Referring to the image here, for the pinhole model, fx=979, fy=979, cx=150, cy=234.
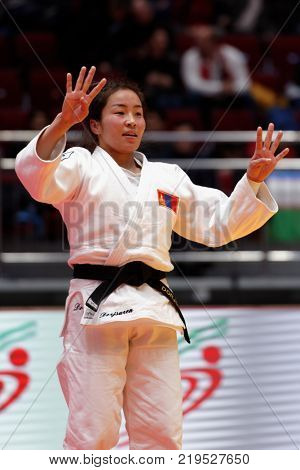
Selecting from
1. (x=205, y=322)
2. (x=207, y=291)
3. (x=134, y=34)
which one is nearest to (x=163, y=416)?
(x=205, y=322)

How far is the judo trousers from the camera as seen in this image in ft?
11.0

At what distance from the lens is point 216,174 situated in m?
6.59

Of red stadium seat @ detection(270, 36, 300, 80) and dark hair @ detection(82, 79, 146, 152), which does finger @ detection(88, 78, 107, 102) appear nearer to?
dark hair @ detection(82, 79, 146, 152)

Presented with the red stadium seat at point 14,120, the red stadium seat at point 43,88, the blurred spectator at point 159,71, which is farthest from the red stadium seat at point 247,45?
the red stadium seat at point 14,120

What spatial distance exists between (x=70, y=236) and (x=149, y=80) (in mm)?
5074

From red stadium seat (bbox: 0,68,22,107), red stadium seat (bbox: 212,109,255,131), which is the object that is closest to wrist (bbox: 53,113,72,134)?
red stadium seat (bbox: 212,109,255,131)

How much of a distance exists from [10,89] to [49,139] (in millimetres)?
5260

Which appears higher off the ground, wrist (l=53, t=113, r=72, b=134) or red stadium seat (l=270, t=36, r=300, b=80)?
wrist (l=53, t=113, r=72, b=134)

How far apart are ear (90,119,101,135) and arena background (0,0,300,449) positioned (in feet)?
1.67

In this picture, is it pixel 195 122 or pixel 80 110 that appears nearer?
pixel 80 110

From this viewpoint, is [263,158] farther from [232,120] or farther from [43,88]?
[43,88]

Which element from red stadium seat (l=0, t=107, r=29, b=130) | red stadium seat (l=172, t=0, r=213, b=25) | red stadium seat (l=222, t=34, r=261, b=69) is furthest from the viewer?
red stadium seat (l=172, t=0, r=213, b=25)
